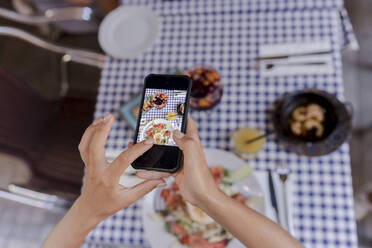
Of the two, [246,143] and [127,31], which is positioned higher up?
[127,31]

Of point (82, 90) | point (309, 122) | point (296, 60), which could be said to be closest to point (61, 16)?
point (82, 90)

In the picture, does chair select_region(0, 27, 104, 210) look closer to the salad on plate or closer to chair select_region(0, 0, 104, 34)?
chair select_region(0, 0, 104, 34)

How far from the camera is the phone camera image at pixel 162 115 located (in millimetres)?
779

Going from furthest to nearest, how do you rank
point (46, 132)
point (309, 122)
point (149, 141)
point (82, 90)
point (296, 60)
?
point (82, 90) < point (46, 132) < point (296, 60) < point (309, 122) < point (149, 141)

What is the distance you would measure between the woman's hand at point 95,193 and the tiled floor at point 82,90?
1.91ft

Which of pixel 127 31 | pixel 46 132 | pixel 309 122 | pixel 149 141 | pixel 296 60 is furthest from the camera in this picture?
pixel 46 132

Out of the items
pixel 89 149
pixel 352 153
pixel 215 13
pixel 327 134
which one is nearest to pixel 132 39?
pixel 215 13

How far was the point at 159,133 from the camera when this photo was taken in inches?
30.9

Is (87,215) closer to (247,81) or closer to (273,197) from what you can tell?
(273,197)

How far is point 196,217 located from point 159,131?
350mm

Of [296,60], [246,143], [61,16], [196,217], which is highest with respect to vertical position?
[61,16]

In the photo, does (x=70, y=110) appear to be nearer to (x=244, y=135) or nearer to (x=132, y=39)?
(x=132, y=39)

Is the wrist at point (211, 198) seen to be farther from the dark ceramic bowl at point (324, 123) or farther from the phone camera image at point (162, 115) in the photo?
the dark ceramic bowl at point (324, 123)

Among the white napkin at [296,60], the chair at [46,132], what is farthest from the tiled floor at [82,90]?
the white napkin at [296,60]
